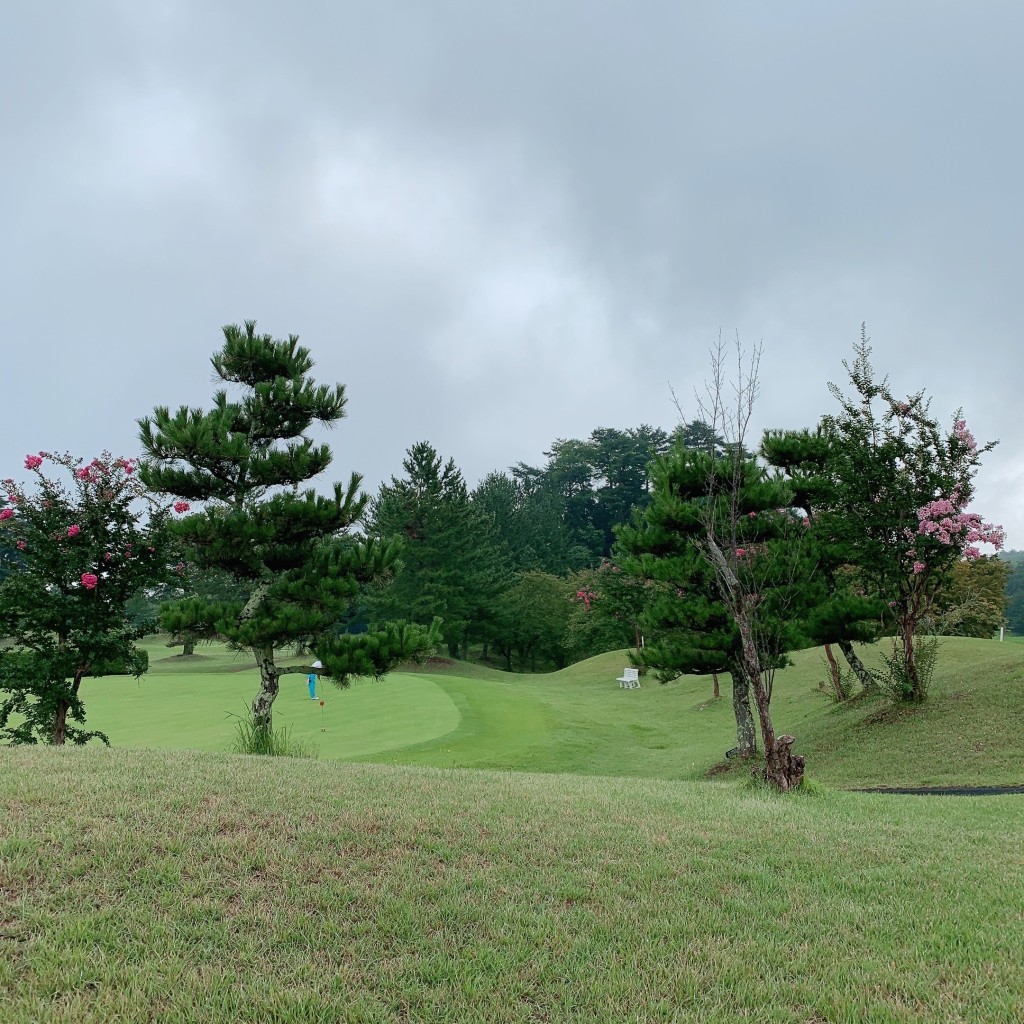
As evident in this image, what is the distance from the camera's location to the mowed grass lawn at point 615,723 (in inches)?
468

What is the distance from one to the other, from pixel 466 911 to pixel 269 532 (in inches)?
291

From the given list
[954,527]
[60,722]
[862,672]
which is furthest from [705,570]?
[60,722]

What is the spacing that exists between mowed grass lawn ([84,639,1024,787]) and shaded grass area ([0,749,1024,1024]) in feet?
22.6

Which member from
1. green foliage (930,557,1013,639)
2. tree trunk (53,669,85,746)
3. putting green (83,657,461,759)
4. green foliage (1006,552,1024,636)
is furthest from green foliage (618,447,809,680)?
green foliage (1006,552,1024,636)

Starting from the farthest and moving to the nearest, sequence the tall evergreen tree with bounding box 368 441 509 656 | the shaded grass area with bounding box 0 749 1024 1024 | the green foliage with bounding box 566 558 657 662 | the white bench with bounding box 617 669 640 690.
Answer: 1. the tall evergreen tree with bounding box 368 441 509 656
2. the white bench with bounding box 617 669 640 690
3. the green foliage with bounding box 566 558 657 662
4. the shaded grass area with bounding box 0 749 1024 1024

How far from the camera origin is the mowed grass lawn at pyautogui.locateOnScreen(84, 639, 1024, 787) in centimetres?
1188

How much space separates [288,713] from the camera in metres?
18.9

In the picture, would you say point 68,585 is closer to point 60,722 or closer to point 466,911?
point 60,722

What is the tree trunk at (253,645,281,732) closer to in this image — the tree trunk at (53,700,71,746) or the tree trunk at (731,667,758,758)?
the tree trunk at (53,700,71,746)

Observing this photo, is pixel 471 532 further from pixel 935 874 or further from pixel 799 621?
pixel 935 874

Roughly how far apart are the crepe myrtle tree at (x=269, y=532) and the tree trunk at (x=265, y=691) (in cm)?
2

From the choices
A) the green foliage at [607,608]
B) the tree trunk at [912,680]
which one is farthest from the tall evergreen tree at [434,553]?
the tree trunk at [912,680]

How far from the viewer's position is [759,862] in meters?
4.64

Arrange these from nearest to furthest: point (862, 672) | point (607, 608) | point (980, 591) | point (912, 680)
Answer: point (912, 680) → point (862, 672) → point (980, 591) → point (607, 608)
